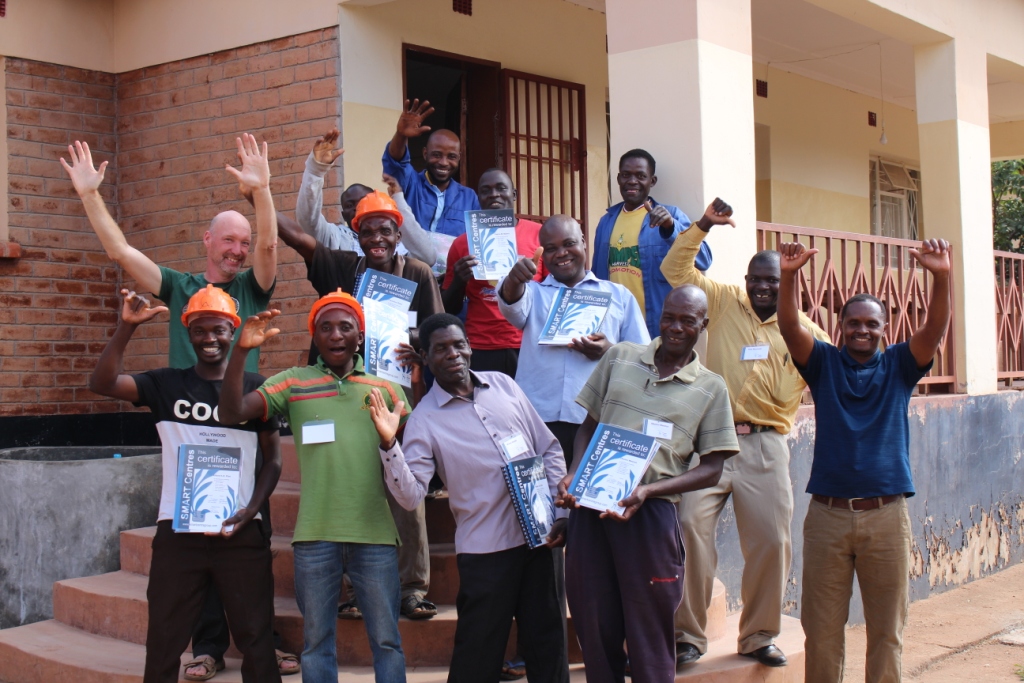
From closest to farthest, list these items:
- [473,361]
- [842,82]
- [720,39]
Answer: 1. [473,361]
2. [720,39]
3. [842,82]

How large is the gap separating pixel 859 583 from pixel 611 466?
1210 mm

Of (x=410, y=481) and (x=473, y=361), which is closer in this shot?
(x=410, y=481)

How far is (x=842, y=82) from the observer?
1255cm

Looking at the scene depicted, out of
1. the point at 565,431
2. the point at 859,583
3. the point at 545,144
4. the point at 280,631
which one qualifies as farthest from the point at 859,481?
the point at 545,144

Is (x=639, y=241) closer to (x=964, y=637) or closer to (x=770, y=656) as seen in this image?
(x=770, y=656)

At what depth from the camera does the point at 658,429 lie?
4004 mm

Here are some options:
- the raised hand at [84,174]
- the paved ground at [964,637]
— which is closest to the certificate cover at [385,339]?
the raised hand at [84,174]

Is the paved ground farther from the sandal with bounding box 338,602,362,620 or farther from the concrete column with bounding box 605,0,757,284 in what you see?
the sandal with bounding box 338,602,362,620

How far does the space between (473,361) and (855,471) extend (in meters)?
1.90

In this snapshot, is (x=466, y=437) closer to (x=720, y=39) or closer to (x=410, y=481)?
(x=410, y=481)

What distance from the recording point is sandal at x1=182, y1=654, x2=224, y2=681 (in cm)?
461

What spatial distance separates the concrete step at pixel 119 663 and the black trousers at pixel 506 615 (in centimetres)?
59

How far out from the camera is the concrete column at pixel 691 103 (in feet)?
19.0

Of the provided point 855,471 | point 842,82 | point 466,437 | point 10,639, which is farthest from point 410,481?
point 842,82
